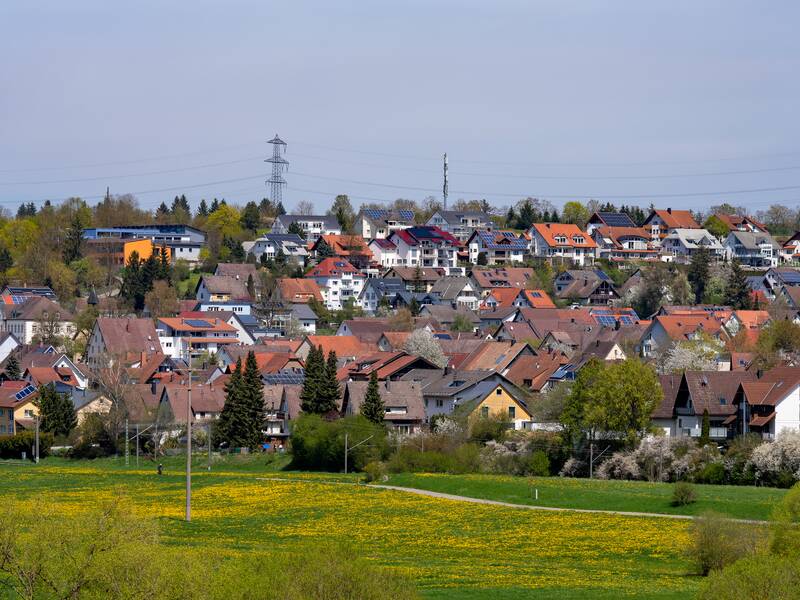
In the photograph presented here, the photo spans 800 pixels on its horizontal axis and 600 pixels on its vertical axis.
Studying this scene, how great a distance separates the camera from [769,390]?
63.0 meters

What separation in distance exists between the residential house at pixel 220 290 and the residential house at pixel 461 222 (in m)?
35.4

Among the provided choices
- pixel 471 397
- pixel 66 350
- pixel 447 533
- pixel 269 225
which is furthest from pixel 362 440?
pixel 269 225

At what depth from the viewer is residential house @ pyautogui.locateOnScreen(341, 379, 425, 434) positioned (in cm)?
7525

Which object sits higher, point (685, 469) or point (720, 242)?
point (720, 242)

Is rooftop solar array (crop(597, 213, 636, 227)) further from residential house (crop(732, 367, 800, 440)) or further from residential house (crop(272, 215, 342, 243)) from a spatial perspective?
residential house (crop(732, 367, 800, 440))

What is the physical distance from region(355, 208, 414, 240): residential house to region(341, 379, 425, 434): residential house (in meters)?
77.0

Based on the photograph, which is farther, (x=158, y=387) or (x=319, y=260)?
(x=319, y=260)

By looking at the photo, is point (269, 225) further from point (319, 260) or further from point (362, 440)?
point (362, 440)

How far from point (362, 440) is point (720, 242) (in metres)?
86.4

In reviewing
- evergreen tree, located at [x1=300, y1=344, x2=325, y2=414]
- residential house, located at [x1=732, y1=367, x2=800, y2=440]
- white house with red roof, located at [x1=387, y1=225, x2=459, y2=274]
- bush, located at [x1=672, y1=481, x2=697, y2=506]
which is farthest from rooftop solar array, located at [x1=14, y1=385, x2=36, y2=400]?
white house with red roof, located at [x1=387, y1=225, x2=459, y2=274]

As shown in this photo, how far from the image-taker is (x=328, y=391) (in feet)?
250

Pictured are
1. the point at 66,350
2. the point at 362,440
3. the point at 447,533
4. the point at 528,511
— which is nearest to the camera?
the point at 447,533

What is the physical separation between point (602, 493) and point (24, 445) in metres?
39.0

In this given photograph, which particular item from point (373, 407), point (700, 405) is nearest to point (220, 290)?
point (373, 407)
